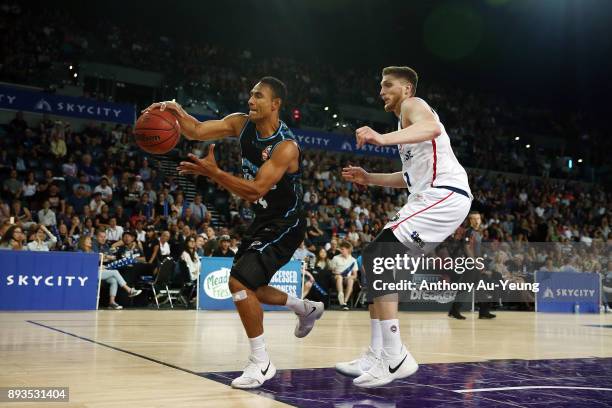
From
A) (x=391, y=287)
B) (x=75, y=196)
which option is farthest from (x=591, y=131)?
(x=391, y=287)

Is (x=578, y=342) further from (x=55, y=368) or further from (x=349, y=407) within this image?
(x=55, y=368)

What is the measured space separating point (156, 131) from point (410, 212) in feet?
5.74

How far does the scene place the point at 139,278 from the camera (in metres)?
11.1

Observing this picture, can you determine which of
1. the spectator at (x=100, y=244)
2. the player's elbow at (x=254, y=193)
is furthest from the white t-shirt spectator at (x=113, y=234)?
the player's elbow at (x=254, y=193)

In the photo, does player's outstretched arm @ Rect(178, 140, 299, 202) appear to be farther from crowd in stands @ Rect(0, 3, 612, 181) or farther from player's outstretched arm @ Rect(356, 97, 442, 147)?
crowd in stands @ Rect(0, 3, 612, 181)

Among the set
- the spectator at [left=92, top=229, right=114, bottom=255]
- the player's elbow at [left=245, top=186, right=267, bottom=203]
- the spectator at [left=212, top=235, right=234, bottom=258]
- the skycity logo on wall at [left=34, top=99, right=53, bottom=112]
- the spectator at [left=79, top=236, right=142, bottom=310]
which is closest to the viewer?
the player's elbow at [left=245, top=186, right=267, bottom=203]

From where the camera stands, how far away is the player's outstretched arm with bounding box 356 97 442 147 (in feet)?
11.0

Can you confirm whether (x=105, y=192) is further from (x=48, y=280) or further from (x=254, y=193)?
(x=254, y=193)

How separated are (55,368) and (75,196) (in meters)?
10.1

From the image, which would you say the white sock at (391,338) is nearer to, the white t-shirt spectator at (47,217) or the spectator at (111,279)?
the spectator at (111,279)

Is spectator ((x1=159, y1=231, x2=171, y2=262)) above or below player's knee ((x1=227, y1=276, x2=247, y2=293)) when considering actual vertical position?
above

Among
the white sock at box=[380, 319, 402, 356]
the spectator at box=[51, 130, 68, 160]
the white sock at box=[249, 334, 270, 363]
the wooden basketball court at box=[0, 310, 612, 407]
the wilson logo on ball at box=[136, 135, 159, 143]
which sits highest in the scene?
the spectator at box=[51, 130, 68, 160]

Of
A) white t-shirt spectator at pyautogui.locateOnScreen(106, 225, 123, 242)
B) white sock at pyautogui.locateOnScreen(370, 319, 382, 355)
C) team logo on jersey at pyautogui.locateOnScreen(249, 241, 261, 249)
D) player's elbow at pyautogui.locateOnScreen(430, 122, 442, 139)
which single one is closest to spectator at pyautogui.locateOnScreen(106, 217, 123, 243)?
white t-shirt spectator at pyautogui.locateOnScreen(106, 225, 123, 242)

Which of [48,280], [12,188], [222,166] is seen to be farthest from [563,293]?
[12,188]
